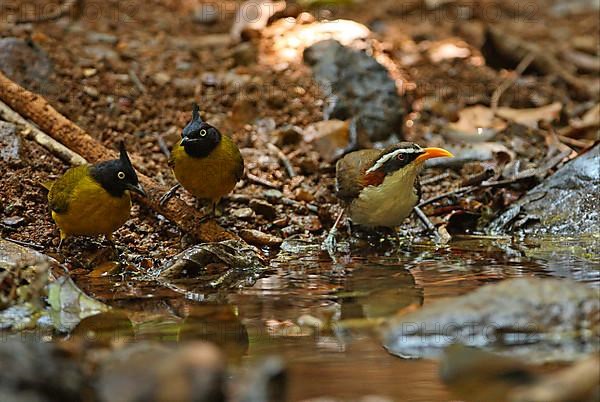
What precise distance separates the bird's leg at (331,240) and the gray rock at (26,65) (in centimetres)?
342

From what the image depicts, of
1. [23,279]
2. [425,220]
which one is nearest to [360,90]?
[425,220]

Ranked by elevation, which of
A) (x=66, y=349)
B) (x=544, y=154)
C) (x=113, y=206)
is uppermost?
(x=66, y=349)

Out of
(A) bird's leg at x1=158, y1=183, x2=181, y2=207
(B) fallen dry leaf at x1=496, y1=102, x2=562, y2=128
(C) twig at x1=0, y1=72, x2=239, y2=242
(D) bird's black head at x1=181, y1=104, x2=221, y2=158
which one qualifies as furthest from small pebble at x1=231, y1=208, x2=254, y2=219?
(B) fallen dry leaf at x1=496, y1=102, x2=562, y2=128

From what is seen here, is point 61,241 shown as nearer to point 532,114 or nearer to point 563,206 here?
point 563,206

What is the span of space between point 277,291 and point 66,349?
7.14 feet

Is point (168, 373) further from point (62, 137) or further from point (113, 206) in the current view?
point (62, 137)

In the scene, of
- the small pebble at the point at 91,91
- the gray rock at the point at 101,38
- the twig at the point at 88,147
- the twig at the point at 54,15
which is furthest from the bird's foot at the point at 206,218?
the gray rock at the point at 101,38

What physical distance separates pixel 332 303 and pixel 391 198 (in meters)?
1.98

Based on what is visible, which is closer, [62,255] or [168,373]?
[168,373]

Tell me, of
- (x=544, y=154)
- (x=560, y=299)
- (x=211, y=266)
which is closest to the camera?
(x=560, y=299)

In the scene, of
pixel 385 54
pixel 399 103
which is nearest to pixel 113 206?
pixel 399 103

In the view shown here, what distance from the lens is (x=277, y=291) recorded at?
18.7 feet

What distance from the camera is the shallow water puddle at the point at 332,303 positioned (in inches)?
156

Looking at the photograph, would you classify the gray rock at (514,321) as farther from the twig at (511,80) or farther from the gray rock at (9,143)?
the twig at (511,80)
